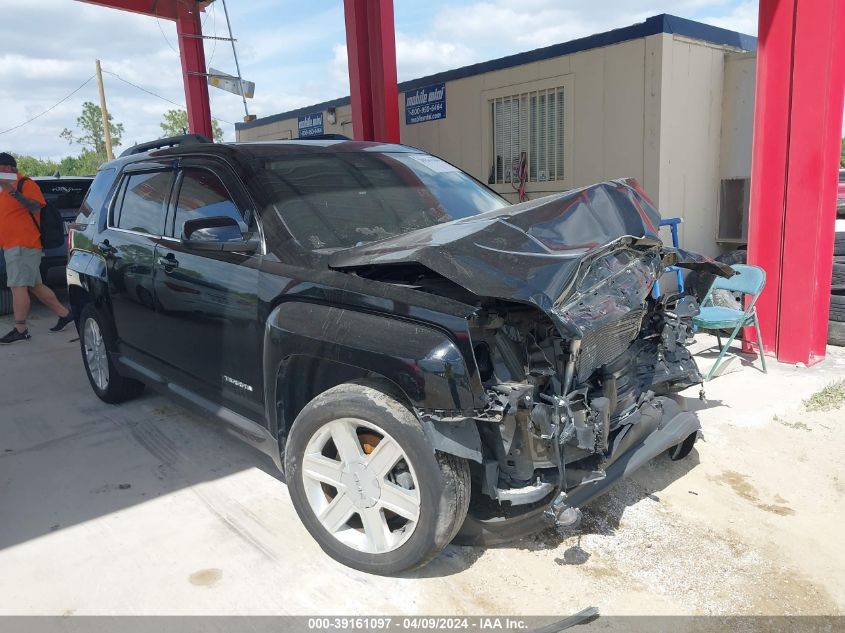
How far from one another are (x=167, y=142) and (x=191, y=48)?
22.9ft

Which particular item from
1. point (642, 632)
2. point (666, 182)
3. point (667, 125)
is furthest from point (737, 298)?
point (642, 632)

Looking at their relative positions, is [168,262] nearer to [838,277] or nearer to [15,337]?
[15,337]

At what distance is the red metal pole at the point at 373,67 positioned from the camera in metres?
7.11

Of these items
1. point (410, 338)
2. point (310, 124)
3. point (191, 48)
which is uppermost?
point (191, 48)

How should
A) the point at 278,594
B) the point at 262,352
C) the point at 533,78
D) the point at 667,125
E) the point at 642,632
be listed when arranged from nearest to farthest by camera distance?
1. the point at 642,632
2. the point at 278,594
3. the point at 262,352
4. the point at 667,125
5. the point at 533,78

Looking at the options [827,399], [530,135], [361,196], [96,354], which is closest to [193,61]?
[530,135]

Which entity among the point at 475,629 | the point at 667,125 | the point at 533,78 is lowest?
the point at 475,629

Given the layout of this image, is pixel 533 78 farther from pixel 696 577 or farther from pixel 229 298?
pixel 696 577

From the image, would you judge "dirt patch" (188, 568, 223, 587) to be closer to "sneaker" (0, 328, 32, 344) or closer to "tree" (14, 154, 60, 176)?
"sneaker" (0, 328, 32, 344)

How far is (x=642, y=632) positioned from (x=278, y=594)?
142 cm

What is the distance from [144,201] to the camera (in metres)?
4.30

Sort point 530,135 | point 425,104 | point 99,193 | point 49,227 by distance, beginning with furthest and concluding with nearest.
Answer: point 425,104, point 530,135, point 49,227, point 99,193

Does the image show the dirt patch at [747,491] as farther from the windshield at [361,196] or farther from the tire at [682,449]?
the windshield at [361,196]

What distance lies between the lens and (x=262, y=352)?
3.14 meters
